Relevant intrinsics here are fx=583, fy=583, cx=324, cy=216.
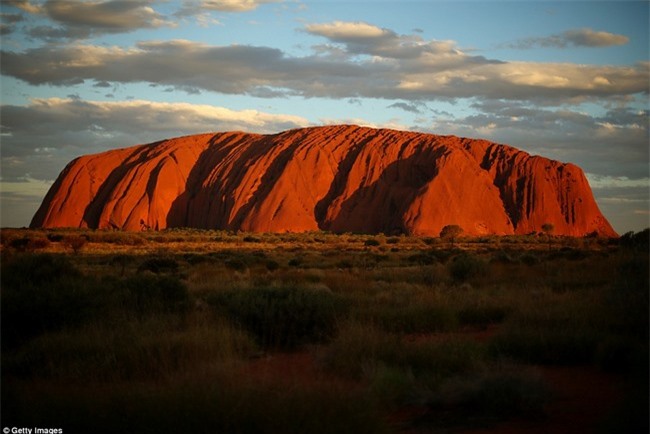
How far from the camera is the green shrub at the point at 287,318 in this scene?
28.4ft

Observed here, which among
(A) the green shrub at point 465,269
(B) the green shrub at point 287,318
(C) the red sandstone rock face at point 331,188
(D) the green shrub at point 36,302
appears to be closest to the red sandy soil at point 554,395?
(B) the green shrub at point 287,318

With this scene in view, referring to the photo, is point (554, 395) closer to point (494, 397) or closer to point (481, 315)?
point (494, 397)

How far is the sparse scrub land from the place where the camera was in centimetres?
445

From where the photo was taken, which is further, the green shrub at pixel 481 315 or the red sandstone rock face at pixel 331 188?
the red sandstone rock face at pixel 331 188

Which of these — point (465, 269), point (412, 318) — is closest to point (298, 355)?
point (412, 318)

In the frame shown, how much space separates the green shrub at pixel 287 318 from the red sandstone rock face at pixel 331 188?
5382cm

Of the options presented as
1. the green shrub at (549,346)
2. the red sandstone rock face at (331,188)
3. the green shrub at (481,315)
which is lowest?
the green shrub at (481,315)

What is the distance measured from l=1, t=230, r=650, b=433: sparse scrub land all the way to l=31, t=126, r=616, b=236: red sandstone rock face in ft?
176

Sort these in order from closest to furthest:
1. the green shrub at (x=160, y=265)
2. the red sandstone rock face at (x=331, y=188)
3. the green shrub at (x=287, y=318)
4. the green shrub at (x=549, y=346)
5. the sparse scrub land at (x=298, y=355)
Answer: the sparse scrub land at (x=298, y=355) < the green shrub at (x=549, y=346) < the green shrub at (x=287, y=318) < the green shrub at (x=160, y=265) < the red sandstone rock face at (x=331, y=188)

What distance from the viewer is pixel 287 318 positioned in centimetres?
894

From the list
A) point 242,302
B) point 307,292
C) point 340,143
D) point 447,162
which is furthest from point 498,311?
point 340,143

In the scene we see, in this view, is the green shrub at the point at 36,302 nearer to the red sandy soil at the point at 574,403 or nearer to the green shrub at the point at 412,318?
the green shrub at the point at 412,318

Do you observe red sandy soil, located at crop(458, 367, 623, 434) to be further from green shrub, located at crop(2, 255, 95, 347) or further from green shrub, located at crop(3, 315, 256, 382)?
green shrub, located at crop(2, 255, 95, 347)
